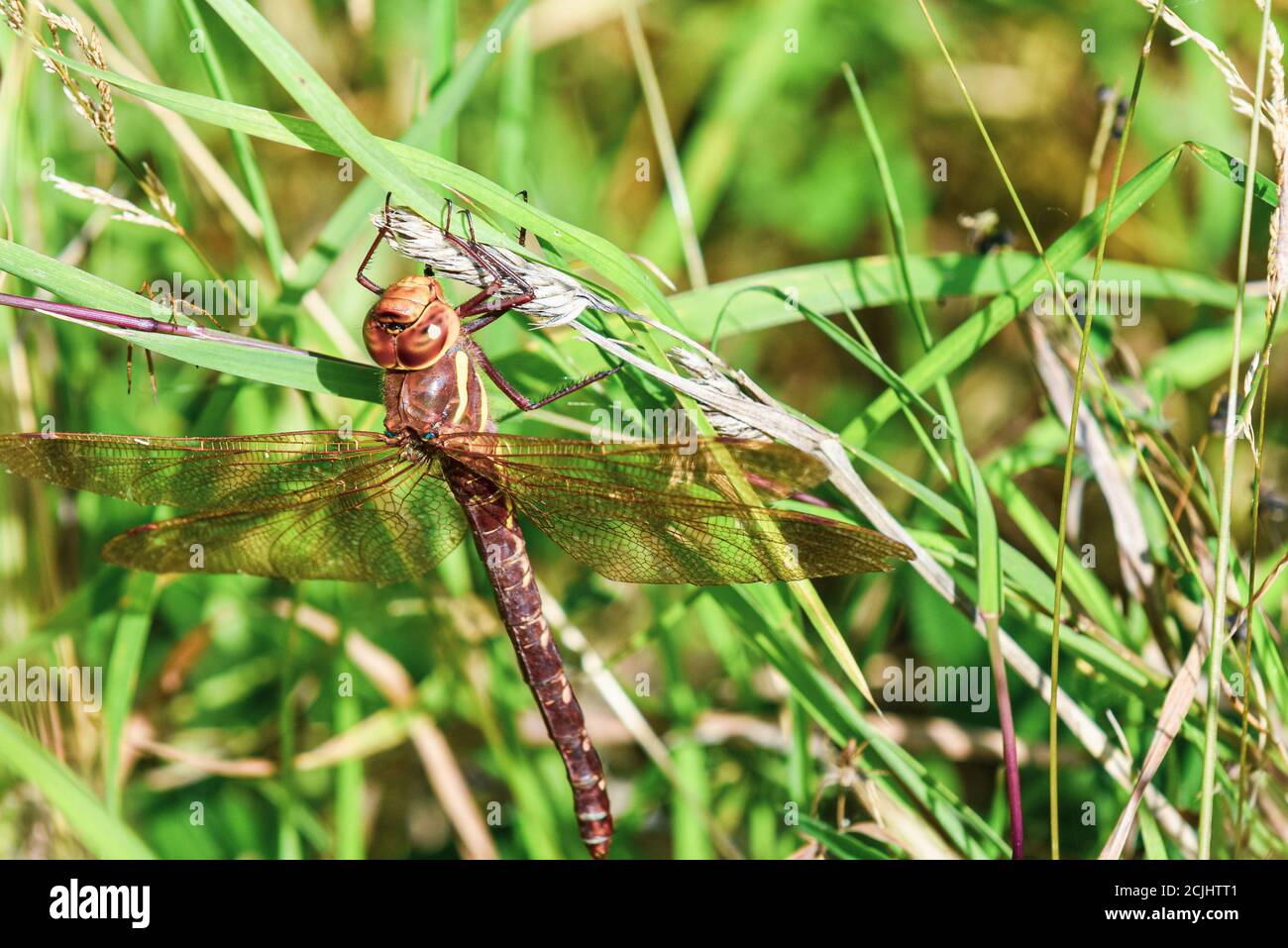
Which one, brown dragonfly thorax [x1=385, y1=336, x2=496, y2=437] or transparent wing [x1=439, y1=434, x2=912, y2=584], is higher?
brown dragonfly thorax [x1=385, y1=336, x2=496, y2=437]

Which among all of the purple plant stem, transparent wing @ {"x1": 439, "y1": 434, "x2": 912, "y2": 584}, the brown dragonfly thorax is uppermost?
the purple plant stem

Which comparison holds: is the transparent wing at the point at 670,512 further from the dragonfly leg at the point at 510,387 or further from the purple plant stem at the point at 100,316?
the purple plant stem at the point at 100,316

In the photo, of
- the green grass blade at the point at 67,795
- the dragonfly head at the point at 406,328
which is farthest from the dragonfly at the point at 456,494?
the green grass blade at the point at 67,795

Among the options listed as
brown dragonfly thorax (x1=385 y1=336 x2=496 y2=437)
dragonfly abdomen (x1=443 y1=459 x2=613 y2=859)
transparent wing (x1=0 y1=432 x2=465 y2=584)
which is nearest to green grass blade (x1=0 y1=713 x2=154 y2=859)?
transparent wing (x1=0 y1=432 x2=465 y2=584)

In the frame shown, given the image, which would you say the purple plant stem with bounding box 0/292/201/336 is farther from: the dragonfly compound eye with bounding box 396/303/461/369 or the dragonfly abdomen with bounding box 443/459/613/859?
the dragonfly abdomen with bounding box 443/459/613/859

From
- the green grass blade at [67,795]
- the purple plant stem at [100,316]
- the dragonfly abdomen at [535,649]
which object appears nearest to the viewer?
the purple plant stem at [100,316]

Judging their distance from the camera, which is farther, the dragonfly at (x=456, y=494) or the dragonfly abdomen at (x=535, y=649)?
the dragonfly abdomen at (x=535, y=649)
